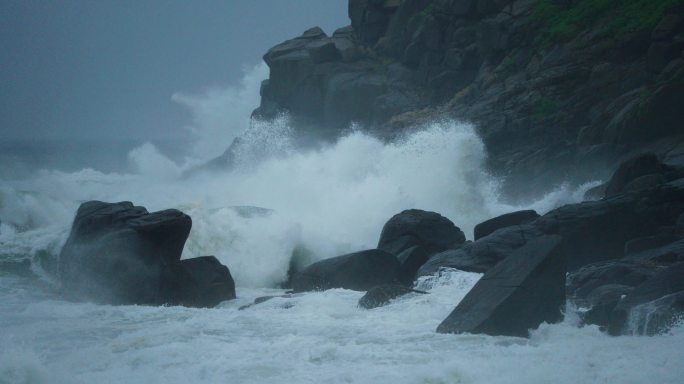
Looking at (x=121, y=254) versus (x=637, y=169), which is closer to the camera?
(x=121, y=254)

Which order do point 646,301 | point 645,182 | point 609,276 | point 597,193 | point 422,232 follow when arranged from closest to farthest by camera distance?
point 646,301 < point 609,276 < point 645,182 < point 422,232 < point 597,193

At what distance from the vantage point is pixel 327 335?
9.45 m

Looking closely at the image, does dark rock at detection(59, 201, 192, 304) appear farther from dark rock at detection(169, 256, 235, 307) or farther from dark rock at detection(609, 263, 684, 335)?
dark rock at detection(609, 263, 684, 335)

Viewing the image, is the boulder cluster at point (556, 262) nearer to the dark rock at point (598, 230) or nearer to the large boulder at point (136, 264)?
the dark rock at point (598, 230)

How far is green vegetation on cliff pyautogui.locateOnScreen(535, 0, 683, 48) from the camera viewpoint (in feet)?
85.1

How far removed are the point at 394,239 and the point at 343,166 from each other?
1327 cm

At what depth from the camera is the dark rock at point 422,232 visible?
15.9 m

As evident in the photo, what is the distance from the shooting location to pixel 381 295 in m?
11.5

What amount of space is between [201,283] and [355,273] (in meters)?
3.13

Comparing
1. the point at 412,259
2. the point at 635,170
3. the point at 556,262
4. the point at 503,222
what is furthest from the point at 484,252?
the point at 635,170

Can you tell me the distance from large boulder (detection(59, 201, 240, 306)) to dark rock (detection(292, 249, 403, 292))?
1.80 meters

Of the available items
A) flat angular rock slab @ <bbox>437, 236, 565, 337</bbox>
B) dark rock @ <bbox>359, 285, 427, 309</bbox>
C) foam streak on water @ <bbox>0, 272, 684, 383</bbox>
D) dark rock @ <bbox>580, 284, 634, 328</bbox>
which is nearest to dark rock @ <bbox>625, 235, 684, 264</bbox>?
dark rock @ <bbox>580, 284, 634, 328</bbox>

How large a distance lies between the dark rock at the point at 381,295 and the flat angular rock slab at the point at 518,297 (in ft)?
6.53

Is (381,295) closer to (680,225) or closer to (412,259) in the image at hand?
(412,259)
